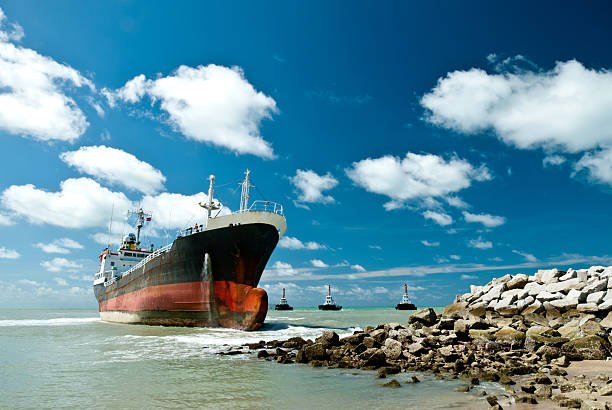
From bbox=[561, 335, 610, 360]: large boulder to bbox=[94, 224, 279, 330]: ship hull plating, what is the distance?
484 inches

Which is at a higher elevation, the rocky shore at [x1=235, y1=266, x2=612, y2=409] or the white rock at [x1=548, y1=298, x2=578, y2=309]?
the white rock at [x1=548, y1=298, x2=578, y2=309]

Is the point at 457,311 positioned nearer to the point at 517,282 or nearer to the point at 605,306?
the point at 517,282

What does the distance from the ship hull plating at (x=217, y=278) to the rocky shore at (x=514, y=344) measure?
6.11 meters

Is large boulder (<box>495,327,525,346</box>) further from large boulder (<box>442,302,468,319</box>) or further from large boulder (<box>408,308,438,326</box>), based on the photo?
large boulder (<box>442,302,468,319</box>)

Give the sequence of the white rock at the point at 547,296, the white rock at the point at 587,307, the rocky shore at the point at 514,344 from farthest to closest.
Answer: the white rock at the point at 547,296, the white rock at the point at 587,307, the rocky shore at the point at 514,344

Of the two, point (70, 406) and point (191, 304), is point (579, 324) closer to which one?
point (70, 406)

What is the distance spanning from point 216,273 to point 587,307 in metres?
15.8

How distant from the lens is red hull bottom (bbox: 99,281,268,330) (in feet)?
59.5

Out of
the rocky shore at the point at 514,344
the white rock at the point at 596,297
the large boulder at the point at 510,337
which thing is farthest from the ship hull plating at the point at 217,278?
the white rock at the point at 596,297

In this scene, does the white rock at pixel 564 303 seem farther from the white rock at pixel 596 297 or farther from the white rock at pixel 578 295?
the white rock at pixel 596 297

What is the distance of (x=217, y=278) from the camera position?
19.5m

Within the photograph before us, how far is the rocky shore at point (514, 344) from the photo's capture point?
703 cm

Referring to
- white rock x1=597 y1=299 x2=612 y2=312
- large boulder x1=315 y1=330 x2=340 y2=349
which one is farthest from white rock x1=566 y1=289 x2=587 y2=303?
large boulder x1=315 y1=330 x2=340 y2=349

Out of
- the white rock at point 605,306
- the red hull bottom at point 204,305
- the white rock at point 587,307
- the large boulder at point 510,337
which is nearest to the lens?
the large boulder at point 510,337
